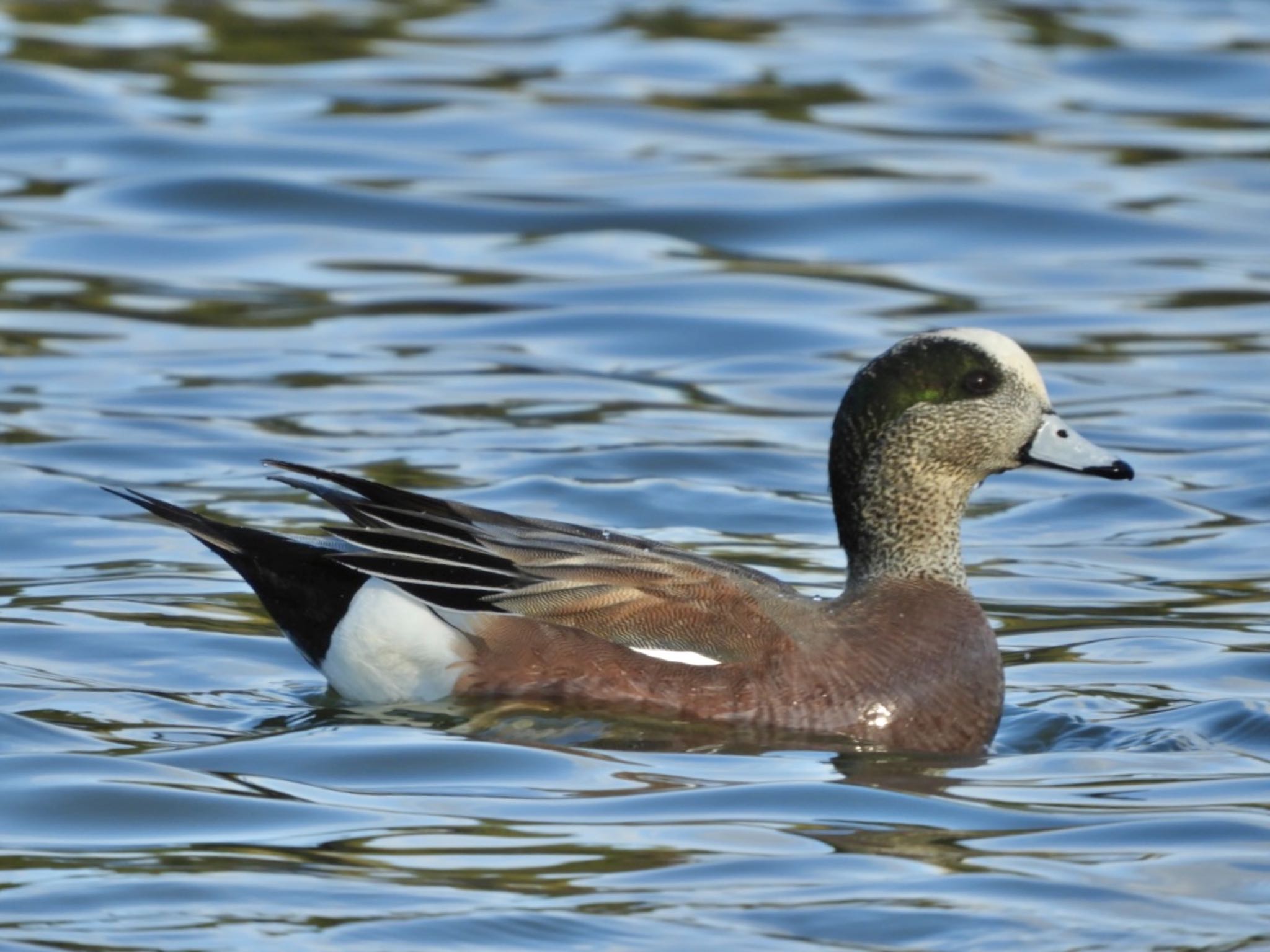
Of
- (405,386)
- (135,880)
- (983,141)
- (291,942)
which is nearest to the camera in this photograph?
(291,942)

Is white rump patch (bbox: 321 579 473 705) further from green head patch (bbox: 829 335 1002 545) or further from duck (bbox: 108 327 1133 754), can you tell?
green head patch (bbox: 829 335 1002 545)

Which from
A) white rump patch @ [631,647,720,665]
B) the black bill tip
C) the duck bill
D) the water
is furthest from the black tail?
the black bill tip

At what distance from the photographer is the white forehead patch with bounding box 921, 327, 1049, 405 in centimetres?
638

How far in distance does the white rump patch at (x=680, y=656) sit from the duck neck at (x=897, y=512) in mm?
543

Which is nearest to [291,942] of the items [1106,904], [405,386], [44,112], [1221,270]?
[1106,904]

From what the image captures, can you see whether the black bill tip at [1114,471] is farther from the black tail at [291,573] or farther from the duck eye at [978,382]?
the black tail at [291,573]

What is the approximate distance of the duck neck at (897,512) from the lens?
6422 mm

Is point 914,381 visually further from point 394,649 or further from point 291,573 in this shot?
point 291,573

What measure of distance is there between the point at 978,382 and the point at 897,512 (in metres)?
0.37

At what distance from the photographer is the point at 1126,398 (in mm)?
10258

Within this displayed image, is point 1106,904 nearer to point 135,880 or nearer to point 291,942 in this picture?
point 291,942

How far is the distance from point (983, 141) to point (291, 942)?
10720 mm

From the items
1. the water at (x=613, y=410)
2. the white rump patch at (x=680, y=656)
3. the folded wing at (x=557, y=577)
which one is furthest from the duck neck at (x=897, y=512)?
the white rump patch at (x=680, y=656)

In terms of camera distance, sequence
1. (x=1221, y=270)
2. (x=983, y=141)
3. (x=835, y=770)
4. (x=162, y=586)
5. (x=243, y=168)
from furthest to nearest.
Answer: (x=983, y=141) → (x=243, y=168) → (x=1221, y=270) → (x=162, y=586) → (x=835, y=770)
